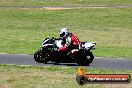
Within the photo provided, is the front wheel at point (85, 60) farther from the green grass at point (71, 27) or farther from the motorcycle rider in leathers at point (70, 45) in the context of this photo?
the green grass at point (71, 27)

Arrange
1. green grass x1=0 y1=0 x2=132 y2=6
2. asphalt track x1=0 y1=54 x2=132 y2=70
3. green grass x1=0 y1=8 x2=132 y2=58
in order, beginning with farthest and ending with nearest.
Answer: green grass x1=0 y1=0 x2=132 y2=6
green grass x1=0 y1=8 x2=132 y2=58
asphalt track x1=0 y1=54 x2=132 y2=70

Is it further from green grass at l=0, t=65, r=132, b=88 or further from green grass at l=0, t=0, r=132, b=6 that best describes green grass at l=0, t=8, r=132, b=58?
green grass at l=0, t=0, r=132, b=6

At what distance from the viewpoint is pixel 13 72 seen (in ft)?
59.4

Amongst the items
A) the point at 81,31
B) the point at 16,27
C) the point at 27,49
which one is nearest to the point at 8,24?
the point at 16,27

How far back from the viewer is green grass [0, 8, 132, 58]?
2783cm

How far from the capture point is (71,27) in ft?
131

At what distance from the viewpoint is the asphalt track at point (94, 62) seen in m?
20.9

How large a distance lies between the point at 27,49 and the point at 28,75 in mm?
9182

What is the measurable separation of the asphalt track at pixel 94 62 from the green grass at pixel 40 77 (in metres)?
1.17

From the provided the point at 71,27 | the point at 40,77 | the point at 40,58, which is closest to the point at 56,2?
the point at 71,27

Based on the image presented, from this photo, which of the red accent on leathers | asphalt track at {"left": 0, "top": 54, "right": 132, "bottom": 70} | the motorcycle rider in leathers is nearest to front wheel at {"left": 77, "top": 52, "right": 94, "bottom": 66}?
asphalt track at {"left": 0, "top": 54, "right": 132, "bottom": 70}

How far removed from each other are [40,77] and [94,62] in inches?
219

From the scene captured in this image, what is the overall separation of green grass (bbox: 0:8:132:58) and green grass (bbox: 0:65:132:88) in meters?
5.66

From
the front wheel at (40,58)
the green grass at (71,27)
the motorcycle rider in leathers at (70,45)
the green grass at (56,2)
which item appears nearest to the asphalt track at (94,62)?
the front wheel at (40,58)
